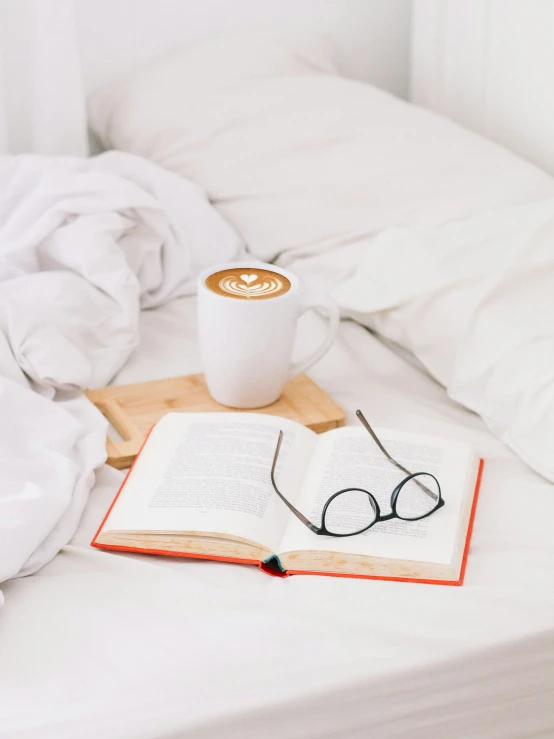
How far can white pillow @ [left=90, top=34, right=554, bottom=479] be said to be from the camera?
930 mm

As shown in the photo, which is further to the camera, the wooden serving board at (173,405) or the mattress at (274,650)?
the wooden serving board at (173,405)

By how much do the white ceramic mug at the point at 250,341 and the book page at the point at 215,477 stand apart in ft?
0.20

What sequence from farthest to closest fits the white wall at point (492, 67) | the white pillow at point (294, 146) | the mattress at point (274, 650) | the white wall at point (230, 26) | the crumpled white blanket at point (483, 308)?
the white wall at point (230, 26)
the white wall at point (492, 67)
the white pillow at point (294, 146)
the crumpled white blanket at point (483, 308)
the mattress at point (274, 650)

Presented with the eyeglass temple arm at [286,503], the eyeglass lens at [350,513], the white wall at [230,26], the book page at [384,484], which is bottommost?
the book page at [384,484]

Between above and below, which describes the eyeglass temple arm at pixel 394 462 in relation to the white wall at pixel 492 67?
below

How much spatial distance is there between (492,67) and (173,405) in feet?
3.28

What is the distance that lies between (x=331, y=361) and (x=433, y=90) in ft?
3.04

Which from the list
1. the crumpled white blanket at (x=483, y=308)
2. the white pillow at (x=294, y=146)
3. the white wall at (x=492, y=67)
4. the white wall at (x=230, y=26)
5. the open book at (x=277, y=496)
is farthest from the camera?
the white wall at (x=230, y=26)

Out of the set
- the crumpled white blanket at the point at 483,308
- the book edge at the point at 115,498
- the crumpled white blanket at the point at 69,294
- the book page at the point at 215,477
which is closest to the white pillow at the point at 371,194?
the crumpled white blanket at the point at 483,308

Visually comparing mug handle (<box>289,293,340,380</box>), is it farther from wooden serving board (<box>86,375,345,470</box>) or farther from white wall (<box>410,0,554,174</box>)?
white wall (<box>410,0,554,174</box>)

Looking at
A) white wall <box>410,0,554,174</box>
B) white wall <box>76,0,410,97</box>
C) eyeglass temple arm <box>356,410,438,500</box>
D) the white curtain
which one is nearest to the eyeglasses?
eyeglass temple arm <box>356,410,438,500</box>

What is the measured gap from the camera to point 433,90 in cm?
178

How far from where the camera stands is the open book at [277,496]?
708mm

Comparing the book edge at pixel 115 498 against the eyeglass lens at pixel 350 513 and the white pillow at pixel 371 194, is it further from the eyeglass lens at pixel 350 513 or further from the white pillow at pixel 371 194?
the white pillow at pixel 371 194
